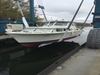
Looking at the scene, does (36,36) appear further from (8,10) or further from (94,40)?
Result: (8,10)

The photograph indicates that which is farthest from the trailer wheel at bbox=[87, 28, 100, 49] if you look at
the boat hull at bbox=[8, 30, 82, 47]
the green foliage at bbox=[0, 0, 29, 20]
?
the green foliage at bbox=[0, 0, 29, 20]

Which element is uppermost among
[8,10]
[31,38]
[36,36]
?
[8,10]

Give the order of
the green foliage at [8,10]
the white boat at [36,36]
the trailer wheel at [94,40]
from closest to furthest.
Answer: the trailer wheel at [94,40]
the white boat at [36,36]
the green foliage at [8,10]

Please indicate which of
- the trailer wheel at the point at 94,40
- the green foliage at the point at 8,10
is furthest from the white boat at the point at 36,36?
the green foliage at the point at 8,10

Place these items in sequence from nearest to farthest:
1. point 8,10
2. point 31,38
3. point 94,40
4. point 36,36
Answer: point 94,40
point 31,38
point 36,36
point 8,10

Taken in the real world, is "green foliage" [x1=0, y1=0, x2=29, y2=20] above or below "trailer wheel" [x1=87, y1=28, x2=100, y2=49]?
above

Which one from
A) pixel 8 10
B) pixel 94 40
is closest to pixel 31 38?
pixel 94 40

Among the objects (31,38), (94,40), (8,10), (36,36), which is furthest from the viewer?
(8,10)

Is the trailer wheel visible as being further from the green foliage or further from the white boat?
the green foliage

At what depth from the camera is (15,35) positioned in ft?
28.8

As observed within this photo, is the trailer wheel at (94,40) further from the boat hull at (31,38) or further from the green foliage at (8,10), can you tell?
the green foliage at (8,10)

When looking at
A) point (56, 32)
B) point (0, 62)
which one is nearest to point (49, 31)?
point (56, 32)

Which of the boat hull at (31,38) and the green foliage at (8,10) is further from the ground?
the green foliage at (8,10)

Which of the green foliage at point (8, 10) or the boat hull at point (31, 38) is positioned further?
the green foliage at point (8, 10)
